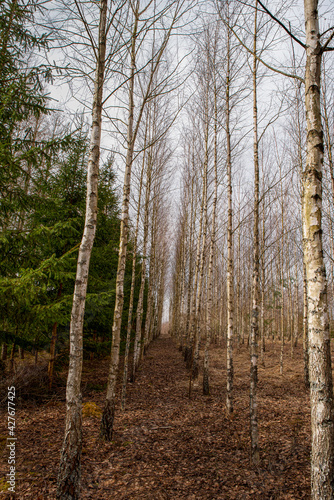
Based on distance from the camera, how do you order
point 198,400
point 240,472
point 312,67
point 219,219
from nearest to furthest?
point 312,67 < point 240,472 < point 198,400 < point 219,219

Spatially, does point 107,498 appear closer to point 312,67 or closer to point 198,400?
point 198,400

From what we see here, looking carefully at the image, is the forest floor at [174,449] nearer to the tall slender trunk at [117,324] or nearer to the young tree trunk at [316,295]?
the tall slender trunk at [117,324]

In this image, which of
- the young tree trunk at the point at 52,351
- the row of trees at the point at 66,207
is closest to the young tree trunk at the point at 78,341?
the row of trees at the point at 66,207

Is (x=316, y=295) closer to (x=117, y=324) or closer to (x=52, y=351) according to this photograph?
(x=117, y=324)

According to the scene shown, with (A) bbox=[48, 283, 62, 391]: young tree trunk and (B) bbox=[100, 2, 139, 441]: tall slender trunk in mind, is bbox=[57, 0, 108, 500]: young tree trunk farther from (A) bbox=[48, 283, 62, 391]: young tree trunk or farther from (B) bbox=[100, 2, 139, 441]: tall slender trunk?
(A) bbox=[48, 283, 62, 391]: young tree trunk

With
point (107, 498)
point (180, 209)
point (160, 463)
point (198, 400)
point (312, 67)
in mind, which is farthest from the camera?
point (180, 209)

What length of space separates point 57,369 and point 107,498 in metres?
4.89

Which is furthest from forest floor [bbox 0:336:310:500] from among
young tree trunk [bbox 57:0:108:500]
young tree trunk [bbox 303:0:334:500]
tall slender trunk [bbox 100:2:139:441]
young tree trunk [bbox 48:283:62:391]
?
young tree trunk [bbox 303:0:334:500]

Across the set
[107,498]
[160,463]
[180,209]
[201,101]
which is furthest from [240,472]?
[180,209]

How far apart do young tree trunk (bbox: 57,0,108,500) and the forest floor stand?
0.44 metres

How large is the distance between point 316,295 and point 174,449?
12.4ft

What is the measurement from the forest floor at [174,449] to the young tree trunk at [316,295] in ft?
5.37

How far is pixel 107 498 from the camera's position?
302cm

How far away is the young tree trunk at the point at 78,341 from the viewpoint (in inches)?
110
